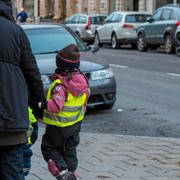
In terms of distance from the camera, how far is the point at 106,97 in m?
11.4

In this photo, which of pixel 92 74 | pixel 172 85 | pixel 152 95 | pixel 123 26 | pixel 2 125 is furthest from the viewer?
pixel 123 26

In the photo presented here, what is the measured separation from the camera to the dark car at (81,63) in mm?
11023

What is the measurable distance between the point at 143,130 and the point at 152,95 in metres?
3.94

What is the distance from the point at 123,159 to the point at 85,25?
28.6 metres

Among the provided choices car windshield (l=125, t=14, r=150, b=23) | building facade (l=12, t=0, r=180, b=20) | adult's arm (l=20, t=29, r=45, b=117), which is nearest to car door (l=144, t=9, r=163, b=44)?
car windshield (l=125, t=14, r=150, b=23)

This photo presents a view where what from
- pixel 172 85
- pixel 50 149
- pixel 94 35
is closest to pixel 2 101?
pixel 50 149

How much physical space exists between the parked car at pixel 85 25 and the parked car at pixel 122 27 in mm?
2402

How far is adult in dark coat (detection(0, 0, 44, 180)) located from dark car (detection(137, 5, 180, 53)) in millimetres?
21430

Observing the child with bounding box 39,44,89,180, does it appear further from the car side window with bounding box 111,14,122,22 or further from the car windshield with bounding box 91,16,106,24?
the car windshield with bounding box 91,16,106,24

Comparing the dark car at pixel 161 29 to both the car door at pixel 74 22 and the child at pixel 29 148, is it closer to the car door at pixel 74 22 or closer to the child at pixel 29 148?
the car door at pixel 74 22

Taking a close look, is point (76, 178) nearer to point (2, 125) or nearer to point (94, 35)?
point (2, 125)

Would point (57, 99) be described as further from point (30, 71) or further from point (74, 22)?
point (74, 22)

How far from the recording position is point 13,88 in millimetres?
4320

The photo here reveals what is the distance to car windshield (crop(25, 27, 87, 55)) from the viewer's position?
11.9 m
